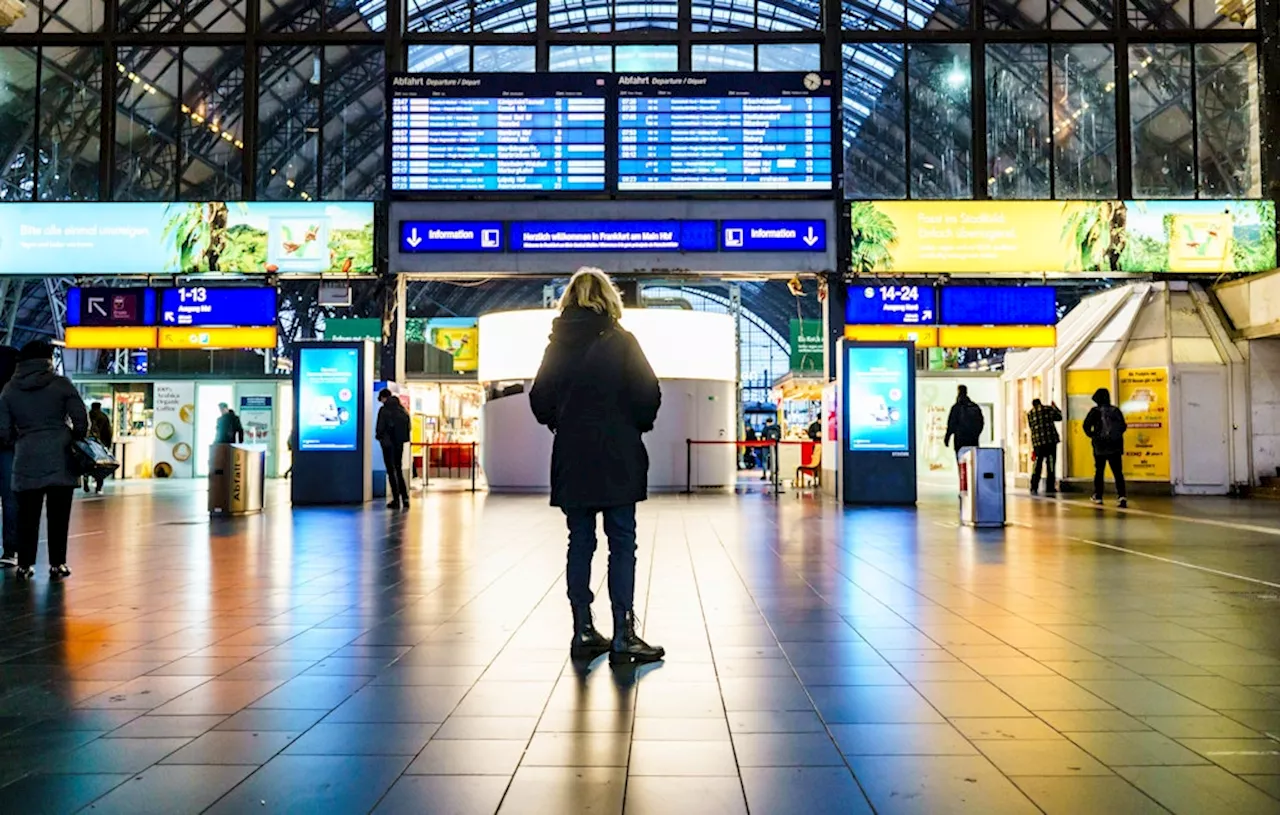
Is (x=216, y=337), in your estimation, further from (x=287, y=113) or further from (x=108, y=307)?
(x=287, y=113)

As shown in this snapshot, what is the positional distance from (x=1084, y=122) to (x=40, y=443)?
18.1m

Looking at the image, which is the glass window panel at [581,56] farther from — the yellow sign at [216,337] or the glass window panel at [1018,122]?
the yellow sign at [216,337]

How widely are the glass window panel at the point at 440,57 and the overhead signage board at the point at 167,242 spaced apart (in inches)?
137

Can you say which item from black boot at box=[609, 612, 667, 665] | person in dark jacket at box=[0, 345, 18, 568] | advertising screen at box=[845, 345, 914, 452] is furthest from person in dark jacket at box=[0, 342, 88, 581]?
advertising screen at box=[845, 345, 914, 452]

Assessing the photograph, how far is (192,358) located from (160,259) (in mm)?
13459

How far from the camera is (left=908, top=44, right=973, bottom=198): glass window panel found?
19.8 m

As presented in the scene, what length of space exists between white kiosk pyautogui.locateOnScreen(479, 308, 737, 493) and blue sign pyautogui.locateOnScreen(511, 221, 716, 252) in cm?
190

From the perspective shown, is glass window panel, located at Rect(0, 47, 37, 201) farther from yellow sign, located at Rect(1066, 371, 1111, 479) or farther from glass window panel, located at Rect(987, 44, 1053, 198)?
yellow sign, located at Rect(1066, 371, 1111, 479)

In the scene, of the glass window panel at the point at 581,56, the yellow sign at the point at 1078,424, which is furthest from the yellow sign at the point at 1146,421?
the glass window panel at the point at 581,56

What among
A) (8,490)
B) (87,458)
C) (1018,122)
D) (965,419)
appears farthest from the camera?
(1018,122)

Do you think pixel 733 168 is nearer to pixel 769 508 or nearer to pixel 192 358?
pixel 769 508

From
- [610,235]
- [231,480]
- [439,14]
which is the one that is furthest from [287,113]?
[231,480]

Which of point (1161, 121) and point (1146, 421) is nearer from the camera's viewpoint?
point (1146, 421)

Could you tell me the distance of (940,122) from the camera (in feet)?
66.6
